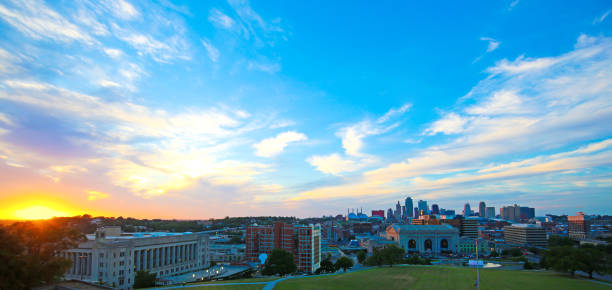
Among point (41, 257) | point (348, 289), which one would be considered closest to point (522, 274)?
point (348, 289)

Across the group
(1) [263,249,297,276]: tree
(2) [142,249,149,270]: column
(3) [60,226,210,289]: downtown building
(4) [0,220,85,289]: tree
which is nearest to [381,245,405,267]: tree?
(1) [263,249,297,276]: tree

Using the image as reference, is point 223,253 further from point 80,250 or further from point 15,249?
point 15,249

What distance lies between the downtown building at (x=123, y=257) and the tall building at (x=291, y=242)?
28.4m

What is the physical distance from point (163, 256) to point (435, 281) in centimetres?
9059

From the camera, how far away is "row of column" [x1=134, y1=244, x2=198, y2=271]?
371 feet

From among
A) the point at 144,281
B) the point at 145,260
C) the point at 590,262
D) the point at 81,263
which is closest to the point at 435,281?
the point at 590,262

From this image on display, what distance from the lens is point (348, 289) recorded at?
236 ft

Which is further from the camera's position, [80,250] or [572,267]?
[80,250]

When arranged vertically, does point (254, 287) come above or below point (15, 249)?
below

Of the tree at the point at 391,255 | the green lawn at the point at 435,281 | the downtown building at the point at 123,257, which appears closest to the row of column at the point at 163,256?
the downtown building at the point at 123,257

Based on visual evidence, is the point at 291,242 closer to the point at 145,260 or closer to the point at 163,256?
the point at 163,256

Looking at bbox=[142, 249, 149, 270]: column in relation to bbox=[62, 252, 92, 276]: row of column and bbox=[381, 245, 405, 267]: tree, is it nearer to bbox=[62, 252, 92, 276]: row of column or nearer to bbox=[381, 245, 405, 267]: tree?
bbox=[62, 252, 92, 276]: row of column

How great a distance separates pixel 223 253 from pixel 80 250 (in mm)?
89920

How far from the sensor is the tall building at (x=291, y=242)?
5561 inches
